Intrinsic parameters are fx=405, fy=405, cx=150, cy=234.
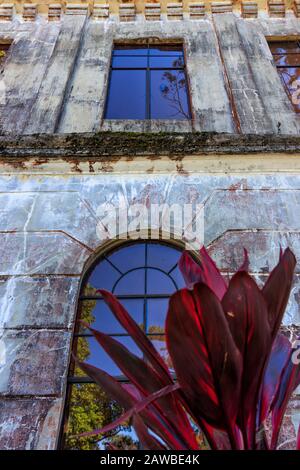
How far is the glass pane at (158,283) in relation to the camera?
4520mm

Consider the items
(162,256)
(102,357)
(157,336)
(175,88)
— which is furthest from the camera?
(175,88)

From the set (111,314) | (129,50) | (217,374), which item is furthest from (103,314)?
(129,50)

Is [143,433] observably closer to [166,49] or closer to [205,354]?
[205,354]

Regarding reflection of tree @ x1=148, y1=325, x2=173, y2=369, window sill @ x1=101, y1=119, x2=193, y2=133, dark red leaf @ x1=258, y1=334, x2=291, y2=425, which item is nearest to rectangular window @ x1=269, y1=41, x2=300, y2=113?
window sill @ x1=101, y1=119, x2=193, y2=133

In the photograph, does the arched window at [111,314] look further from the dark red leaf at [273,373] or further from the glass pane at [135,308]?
the dark red leaf at [273,373]

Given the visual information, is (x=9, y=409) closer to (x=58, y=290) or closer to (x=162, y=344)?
(x=58, y=290)

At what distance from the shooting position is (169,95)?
7211 millimetres

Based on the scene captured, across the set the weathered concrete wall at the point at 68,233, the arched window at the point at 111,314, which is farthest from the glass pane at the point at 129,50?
the arched window at the point at 111,314

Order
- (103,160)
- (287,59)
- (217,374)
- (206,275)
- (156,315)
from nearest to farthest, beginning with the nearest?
1. (217,374)
2. (206,275)
3. (156,315)
4. (103,160)
5. (287,59)

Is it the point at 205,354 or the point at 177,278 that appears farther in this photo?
the point at 177,278

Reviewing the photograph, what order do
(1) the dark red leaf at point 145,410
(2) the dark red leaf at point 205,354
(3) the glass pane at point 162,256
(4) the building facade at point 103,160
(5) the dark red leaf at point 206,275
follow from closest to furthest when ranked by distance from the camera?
(2) the dark red leaf at point 205,354 < (1) the dark red leaf at point 145,410 < (5) the dark red leaf at point 206,275 < (4) the building facade at point 103,160 < (3) the glass pane at point 162,256

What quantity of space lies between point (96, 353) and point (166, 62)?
6.02 meters

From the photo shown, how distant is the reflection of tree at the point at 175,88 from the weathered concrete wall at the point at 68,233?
6.27ft

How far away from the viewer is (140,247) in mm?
4914
